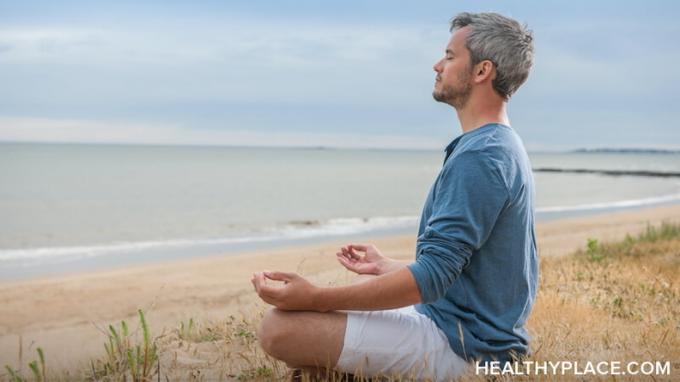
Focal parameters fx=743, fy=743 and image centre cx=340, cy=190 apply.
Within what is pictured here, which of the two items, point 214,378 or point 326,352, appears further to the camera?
point 214,378

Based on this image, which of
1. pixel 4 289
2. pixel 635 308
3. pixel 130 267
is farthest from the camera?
pixel 130 267

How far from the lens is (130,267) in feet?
51.6

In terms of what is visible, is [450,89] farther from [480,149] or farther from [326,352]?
[326,352]

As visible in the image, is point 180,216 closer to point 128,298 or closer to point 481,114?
point 128,298

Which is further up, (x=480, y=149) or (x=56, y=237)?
(x=480, y=149)

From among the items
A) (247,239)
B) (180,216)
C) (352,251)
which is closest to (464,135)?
(352,251)

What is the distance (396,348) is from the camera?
3.61 m

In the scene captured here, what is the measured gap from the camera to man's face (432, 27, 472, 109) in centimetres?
346

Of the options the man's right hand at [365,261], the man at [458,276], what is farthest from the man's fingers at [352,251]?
the man at [458,276]

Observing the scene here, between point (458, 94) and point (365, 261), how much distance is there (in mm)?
1106

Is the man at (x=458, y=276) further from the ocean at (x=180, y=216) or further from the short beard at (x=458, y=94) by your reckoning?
the ocean at (x=180, y=216)

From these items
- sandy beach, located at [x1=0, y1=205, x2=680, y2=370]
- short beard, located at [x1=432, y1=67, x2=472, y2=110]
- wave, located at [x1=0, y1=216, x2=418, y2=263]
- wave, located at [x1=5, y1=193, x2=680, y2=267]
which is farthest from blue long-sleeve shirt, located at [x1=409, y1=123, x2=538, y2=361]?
wave, located at [x1=0, y1=216, x2=418, y2=263]

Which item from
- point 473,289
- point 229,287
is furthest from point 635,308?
point 229,287

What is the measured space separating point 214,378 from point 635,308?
380 centimetres
